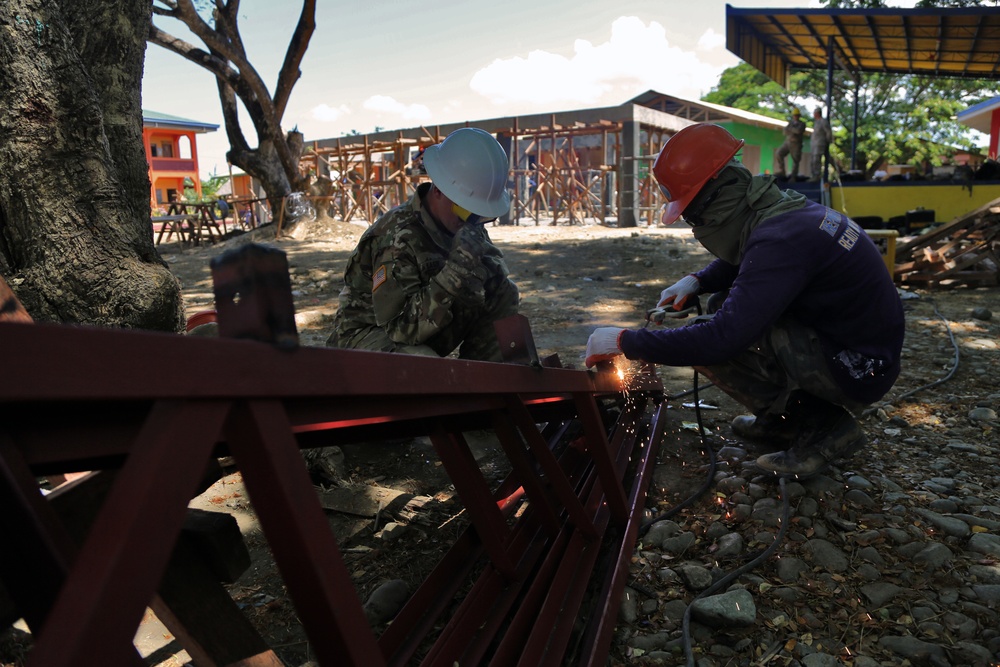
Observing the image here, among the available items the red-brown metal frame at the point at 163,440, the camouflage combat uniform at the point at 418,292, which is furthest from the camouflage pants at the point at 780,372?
the red-brown metal frame at the point at 163,440

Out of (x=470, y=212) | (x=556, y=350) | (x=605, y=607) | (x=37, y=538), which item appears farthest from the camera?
(x=556, y=350)

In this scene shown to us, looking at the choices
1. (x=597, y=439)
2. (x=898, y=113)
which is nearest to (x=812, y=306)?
(x=597, y=439)

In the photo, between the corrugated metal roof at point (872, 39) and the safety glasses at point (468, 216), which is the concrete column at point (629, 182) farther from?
the safety glasses at point (468, 216)

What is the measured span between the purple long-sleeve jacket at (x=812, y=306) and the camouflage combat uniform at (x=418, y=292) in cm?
74

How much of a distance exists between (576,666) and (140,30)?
3212 mm

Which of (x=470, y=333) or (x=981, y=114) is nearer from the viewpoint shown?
(x=470, y=333)

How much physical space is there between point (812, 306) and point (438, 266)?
4.91 ft

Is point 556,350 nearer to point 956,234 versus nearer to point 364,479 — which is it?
point 364,479

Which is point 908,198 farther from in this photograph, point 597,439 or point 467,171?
point 597,439

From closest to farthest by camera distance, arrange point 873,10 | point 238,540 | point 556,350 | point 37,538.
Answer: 1. point 37,538
2. point 238,540
3. point 556,350
4. point 873,10

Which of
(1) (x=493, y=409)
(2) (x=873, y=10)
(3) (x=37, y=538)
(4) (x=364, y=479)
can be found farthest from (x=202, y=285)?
(2) (x=873, y=10)

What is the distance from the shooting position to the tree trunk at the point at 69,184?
8.52ft

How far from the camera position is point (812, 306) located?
100 inches

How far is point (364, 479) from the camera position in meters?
2.95
